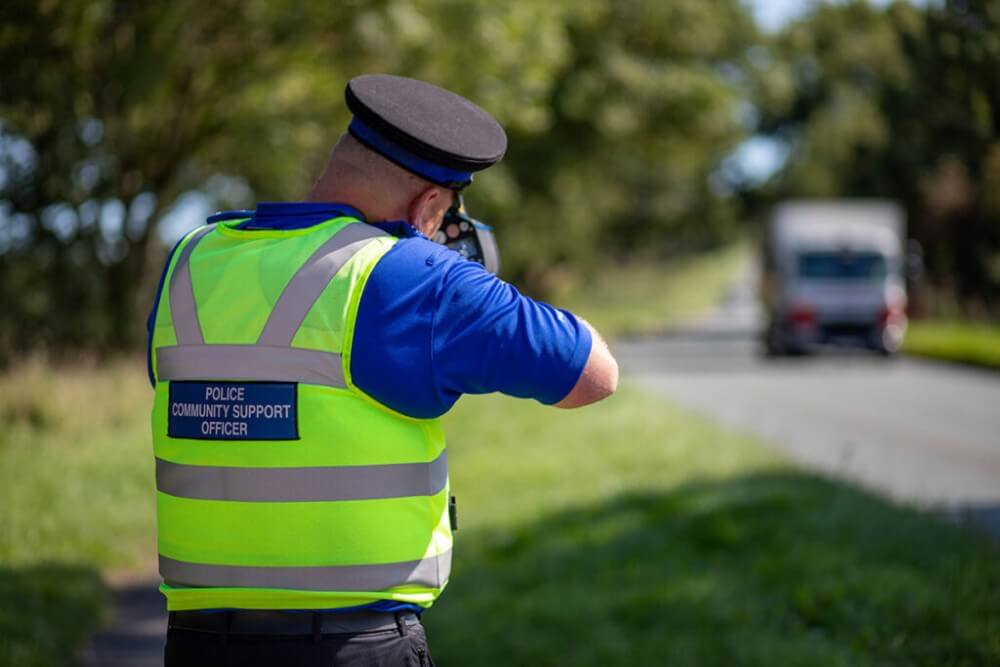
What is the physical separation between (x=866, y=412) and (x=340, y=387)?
44.4 ft

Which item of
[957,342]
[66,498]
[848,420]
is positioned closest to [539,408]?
[848,420]

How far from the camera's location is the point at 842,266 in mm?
23531

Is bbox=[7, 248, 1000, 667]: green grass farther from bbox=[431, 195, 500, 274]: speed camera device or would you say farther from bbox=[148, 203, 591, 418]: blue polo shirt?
bbox=[148, 203, 591, 418]: blue polo shirt

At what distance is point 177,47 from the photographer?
12750 millimetres

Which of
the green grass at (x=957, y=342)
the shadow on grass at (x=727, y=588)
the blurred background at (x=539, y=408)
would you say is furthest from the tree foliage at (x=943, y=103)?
the green grass at (x=957, y=342)

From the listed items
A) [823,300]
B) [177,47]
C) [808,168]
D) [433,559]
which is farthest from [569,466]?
[808,168]

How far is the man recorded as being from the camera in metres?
2.25

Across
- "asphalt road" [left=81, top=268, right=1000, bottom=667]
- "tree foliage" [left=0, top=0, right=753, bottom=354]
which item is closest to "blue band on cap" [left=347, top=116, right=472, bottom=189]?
"asphalt road" [left=81, top=268, right=1000, bottom=667]

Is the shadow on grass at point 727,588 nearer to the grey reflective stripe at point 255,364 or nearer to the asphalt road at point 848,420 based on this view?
the asphalt road at point 848,420

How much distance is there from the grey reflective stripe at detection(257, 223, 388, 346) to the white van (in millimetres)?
21669

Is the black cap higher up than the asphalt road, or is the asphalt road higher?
the black cap

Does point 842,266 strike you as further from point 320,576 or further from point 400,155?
point 320,576

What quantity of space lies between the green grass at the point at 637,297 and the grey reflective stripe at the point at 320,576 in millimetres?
30076

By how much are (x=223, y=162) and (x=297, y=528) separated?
1589 centimetres
